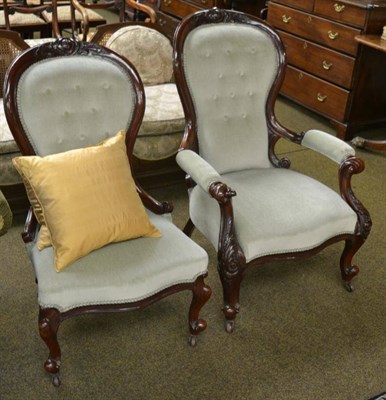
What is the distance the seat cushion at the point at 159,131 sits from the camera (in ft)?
8.33

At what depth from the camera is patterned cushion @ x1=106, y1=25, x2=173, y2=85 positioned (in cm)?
280

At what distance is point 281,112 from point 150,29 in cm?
135

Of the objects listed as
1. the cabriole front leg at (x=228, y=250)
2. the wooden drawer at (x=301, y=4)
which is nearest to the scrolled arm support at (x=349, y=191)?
the cabriole front leg at (x=228, y=250)

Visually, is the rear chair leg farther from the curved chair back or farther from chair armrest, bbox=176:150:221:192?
the curved chair back

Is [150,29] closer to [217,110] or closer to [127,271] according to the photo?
[217,110]

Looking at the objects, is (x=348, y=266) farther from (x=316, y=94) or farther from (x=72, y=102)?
(x=316, y=94)

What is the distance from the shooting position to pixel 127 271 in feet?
5.21

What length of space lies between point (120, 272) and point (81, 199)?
0.80 ft

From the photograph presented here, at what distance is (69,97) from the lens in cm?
175

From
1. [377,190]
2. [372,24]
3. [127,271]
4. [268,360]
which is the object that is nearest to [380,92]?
[372,24]

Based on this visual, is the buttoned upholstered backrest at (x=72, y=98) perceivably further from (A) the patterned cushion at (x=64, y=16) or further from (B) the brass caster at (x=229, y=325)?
(A) the patterned cushion at (x=64, y=16)

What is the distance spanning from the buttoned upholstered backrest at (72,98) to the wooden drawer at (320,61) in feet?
6.41

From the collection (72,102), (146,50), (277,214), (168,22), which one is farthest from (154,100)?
(168,22)

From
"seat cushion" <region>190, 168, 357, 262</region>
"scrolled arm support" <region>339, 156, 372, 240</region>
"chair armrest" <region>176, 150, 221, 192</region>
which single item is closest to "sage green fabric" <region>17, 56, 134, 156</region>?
"chair armrest" <region>176, 150, 221, 192</region>
